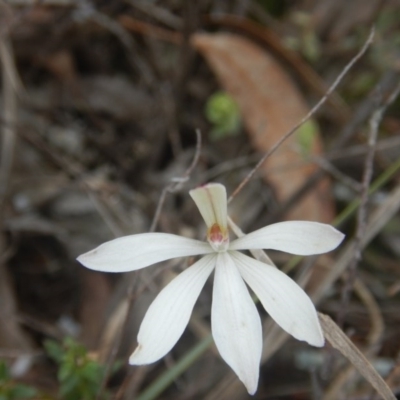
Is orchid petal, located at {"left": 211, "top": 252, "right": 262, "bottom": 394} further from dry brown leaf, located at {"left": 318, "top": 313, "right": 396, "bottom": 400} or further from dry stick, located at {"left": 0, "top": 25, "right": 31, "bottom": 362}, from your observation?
dry stick, located at {"left": 0, "top": 25, "right": 31, "bottom": 362}

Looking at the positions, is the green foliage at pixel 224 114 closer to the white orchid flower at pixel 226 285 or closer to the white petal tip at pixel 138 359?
the white orchid flower at pixel 226 285

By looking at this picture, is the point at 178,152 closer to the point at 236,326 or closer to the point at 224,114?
the point at 224,114

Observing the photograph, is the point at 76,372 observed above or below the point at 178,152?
below

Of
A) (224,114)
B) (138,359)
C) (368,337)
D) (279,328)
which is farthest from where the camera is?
(224,114)

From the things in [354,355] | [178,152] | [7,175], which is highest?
[7,175]

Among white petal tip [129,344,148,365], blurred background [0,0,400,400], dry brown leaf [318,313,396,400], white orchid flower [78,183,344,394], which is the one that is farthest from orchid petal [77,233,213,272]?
blurred background [0,0,400,400]

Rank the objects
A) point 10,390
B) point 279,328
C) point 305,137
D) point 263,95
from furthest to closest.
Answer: point 263,95
point 305,137
point 279,328
point 10,390

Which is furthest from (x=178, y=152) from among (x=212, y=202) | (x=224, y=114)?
(x=212, y=202)
